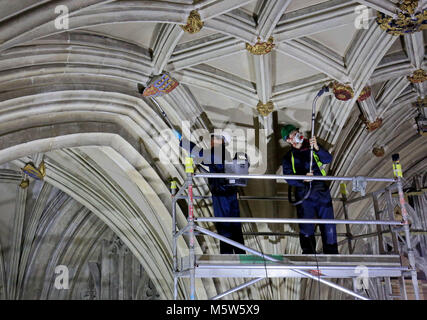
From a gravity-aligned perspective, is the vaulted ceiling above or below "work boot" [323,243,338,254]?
above

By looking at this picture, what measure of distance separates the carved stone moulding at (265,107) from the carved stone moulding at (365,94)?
131 cm

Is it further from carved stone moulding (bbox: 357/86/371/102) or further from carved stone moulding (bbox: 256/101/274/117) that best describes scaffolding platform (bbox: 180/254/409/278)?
carved stone moulding (bbox: 357/86/371/102)

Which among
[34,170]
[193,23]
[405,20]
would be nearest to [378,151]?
[405,20]

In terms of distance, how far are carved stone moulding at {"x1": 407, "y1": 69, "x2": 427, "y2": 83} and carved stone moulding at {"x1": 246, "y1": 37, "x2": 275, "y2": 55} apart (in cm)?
245

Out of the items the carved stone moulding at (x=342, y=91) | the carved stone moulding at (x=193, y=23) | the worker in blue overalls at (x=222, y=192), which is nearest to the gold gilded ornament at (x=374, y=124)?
the carved stone moulding at (x=342, y=91)

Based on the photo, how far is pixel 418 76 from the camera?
7.46 meters

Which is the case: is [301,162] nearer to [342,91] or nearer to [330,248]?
[330,248]

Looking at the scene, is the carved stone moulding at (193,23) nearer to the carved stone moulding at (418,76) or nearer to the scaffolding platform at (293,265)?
the scaffolding platform at (293,265)

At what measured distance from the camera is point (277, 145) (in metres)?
8.07

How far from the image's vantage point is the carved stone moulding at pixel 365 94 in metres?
7.38

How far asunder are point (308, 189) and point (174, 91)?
2.40 meters

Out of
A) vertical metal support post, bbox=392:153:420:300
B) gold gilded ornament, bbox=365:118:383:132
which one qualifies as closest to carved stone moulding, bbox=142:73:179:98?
vertical metal support post, bbox=392:153:420:300

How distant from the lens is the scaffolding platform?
4.72 metres
